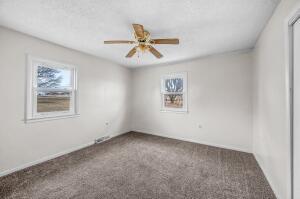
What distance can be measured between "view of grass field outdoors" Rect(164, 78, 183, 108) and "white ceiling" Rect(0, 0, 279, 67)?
5.24 ft

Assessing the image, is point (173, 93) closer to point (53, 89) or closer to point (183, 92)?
point (183, 92)

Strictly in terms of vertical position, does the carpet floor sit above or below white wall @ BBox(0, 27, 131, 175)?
below

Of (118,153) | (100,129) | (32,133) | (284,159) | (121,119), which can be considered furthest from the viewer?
(121,119)

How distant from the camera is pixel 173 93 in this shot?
4375 mm

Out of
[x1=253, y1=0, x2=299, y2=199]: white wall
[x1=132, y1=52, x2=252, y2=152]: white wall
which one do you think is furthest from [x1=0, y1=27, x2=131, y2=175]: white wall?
[x1=253, y1=0, x2=299, y2=199]: white wall

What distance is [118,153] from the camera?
318cm

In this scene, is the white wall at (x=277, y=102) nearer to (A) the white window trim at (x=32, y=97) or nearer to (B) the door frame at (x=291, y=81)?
(B) the door frame at (x=291, y=81)

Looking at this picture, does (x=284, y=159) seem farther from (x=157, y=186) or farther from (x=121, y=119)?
(x=121, y=119)

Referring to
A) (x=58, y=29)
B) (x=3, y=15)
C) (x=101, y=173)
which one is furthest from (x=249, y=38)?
(x=3, y=15)

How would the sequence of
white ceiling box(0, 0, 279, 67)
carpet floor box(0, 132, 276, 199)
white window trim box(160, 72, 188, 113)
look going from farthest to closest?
white window trim box(160, 72, 188, 113) < carpet floor box(0, 132, 276, 199) < white ceiling box(0, 0, 279, 67)

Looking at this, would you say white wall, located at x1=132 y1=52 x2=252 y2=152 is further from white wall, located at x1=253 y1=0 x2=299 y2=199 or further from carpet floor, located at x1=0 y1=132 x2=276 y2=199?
white wall, located at x1=253 y1=0 x2=299 y2=199

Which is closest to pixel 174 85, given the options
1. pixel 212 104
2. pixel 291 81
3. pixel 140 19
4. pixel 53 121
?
pixel 212 104

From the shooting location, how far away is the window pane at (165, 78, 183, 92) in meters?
4.27

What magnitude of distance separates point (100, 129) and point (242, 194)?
3491mm
